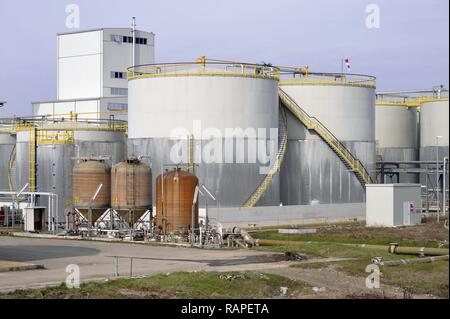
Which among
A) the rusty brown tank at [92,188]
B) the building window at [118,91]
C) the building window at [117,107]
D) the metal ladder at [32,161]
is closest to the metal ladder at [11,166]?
the metal ladder at [32,161]

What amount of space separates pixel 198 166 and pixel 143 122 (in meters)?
5.11

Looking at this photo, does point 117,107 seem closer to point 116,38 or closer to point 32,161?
point 116,38

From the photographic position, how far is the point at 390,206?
53.4 m

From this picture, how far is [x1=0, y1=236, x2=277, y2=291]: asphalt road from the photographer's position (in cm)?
2961

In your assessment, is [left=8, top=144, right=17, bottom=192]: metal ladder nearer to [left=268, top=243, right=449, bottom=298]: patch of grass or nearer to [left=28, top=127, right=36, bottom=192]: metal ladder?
[left=28, top=127, right=36, bottom=192]: metal ladder

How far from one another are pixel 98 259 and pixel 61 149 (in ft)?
84.2

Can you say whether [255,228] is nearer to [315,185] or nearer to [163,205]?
[163,205]

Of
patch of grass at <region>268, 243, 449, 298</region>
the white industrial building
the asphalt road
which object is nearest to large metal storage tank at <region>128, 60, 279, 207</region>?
the asphalt road

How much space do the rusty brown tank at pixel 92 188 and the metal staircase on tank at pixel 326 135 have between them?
629 inches

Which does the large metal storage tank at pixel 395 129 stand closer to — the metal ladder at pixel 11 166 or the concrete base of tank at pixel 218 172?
the concrete base of tank at pixel 218 172

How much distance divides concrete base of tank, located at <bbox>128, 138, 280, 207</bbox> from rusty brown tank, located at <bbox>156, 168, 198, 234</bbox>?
4937 millimetres

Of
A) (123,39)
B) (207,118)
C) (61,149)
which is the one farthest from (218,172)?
(123,39)
